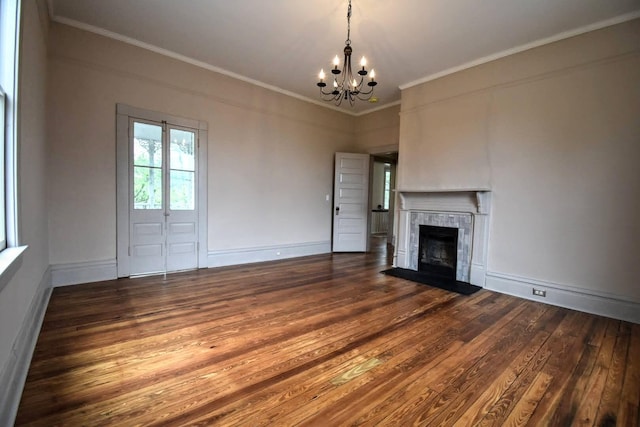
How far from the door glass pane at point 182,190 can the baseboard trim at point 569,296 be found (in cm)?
464

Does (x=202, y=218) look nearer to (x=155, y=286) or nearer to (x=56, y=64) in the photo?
(x=155, y=286)

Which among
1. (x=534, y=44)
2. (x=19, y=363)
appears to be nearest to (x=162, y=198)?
(x=19, y=363)

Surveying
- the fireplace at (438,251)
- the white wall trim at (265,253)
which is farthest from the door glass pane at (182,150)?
the fireplace at (438,251)

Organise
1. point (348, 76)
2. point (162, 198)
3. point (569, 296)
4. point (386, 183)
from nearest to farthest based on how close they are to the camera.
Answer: point (569, 296) < point (162, 198) < point (348, 76) < point (386, 183)

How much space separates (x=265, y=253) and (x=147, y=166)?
8.12ft

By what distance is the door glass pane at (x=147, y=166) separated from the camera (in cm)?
418

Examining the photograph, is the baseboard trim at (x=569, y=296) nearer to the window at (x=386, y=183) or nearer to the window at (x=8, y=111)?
the window at (x=8, y=111)

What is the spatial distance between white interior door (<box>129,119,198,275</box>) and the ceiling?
49.2 inches

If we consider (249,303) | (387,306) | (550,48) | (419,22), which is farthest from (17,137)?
(550,48)

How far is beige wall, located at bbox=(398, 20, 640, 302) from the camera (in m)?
3.14

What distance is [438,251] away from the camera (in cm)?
481

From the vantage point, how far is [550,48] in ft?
11.9

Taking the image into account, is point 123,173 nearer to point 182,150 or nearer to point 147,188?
point 147,188

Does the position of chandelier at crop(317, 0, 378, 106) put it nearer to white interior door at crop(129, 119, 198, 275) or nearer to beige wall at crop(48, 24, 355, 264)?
beige wall at crop(48, 24, 355, 264)
